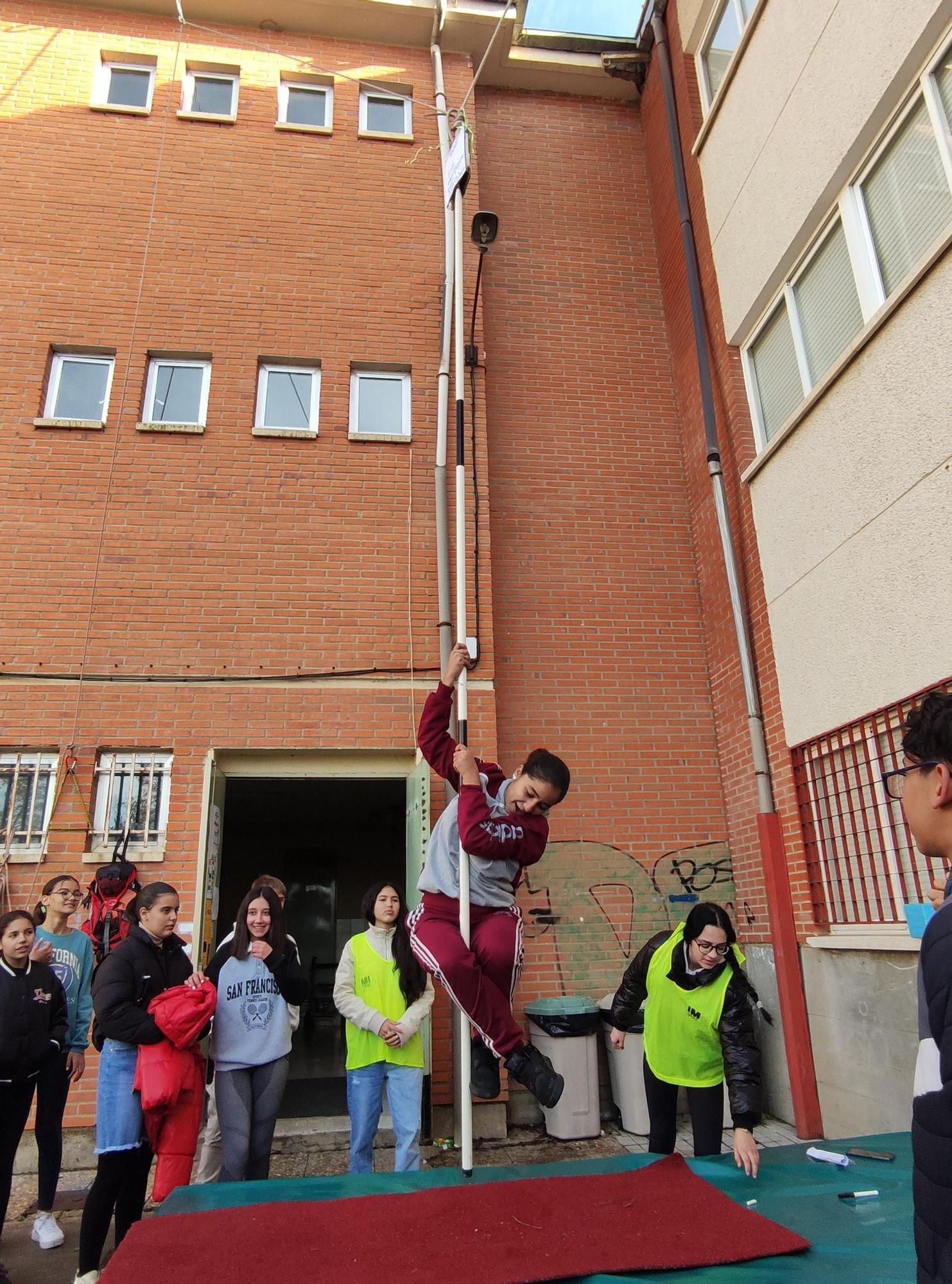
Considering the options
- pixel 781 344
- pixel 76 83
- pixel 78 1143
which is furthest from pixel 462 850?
pixel 76 83

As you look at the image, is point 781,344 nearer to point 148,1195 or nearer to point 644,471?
point 644,471

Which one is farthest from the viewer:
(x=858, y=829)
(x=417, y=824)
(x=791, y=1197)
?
(x=417, y=824)

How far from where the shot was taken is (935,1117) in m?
1.73

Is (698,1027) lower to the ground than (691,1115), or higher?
higher

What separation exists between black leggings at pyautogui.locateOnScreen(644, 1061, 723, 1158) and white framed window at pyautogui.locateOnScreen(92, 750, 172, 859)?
13.6 feet

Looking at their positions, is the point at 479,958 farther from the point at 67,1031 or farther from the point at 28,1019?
the point at 67,1031

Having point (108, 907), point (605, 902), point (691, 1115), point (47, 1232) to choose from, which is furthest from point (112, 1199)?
point (605, 902)

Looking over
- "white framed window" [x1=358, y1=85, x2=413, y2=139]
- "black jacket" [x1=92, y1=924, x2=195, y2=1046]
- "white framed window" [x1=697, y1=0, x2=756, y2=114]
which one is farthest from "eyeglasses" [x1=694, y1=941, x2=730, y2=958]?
"white framed window" [x1=358, y1=85, x2=413, y2=139]

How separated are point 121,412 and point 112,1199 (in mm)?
6209

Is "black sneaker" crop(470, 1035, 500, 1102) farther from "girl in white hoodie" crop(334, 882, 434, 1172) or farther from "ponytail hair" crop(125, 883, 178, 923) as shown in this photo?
"ponytail hair" crop(125, 883, 178, 923)

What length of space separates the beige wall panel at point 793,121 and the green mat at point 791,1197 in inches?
245

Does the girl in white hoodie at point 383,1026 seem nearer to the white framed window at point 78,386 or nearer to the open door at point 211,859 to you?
the open door at point 211,859

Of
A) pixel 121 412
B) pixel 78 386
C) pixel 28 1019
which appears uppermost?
pixel 78 386

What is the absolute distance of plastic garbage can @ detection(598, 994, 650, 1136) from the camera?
638 cm
